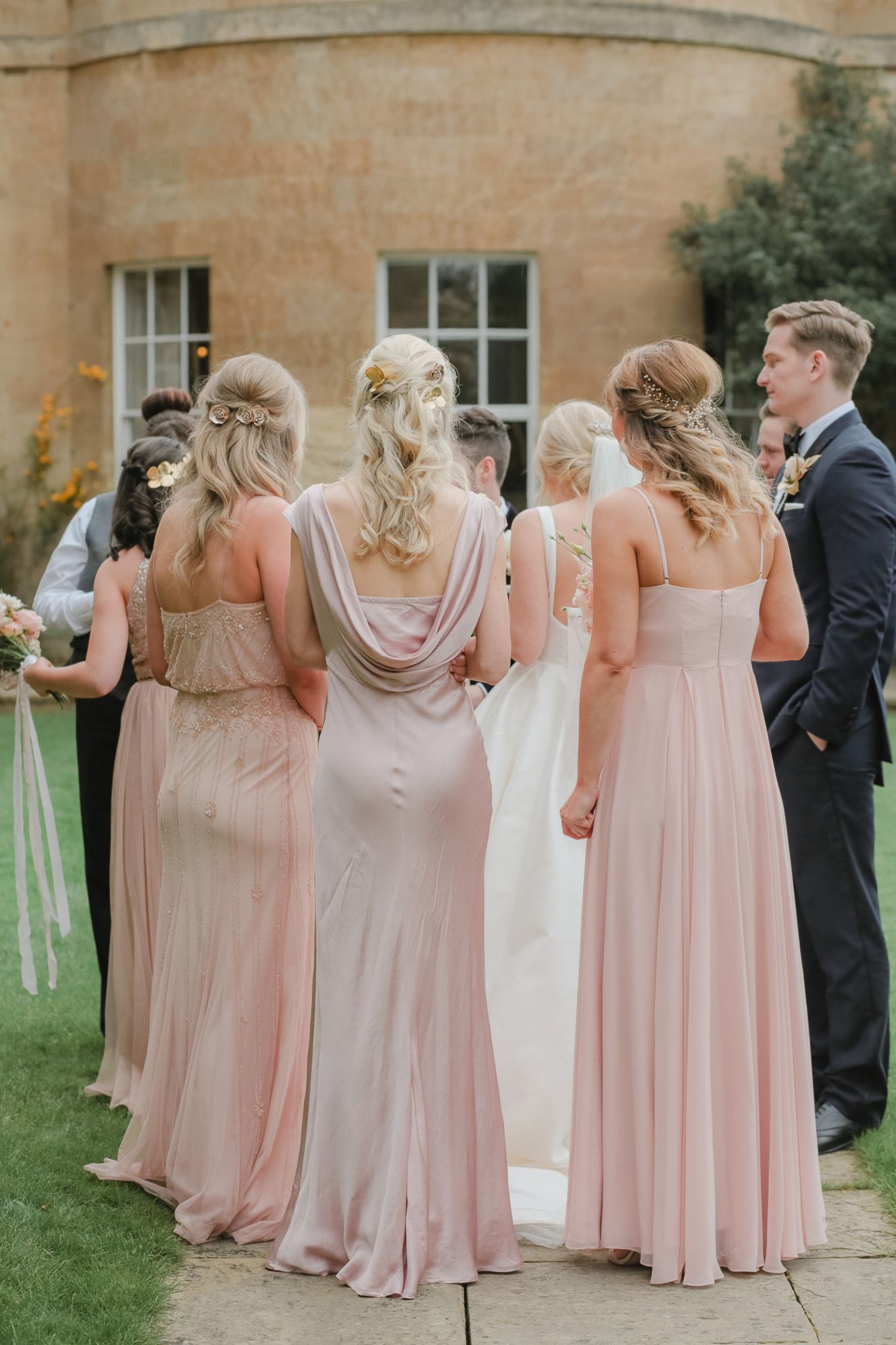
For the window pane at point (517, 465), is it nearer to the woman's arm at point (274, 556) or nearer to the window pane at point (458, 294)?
the window pane at point (458, 294)

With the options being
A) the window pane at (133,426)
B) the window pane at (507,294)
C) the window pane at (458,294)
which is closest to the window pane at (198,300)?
the window pane at (133,426)

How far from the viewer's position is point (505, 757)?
4.85m

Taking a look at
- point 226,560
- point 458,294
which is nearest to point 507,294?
point 458,294

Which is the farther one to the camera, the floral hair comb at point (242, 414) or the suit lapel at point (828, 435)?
the suit lapel at point (828, 435)

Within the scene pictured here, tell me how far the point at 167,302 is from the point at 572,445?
1162 centimetres

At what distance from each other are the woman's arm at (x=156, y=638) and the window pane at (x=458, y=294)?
1124 centimetres

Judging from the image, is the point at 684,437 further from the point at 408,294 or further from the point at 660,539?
the point at 408,294

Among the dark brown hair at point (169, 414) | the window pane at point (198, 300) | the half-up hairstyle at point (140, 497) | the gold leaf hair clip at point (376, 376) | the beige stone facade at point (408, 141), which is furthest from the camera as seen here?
the window pane at point (198, 300)

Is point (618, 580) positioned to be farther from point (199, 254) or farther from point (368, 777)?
point (199, 254)

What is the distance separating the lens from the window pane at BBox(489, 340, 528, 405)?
15250 mm

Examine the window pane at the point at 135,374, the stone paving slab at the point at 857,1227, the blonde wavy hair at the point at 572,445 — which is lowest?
the stone paving slab at the point at 857,1227

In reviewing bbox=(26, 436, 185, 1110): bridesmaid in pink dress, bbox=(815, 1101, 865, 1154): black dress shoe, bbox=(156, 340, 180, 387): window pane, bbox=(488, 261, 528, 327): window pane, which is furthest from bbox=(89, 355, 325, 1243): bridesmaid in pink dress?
bbox=(156, 340, 180, 387): window pane

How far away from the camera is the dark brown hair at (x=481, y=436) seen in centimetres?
583

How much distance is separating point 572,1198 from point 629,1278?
8.5 inches
